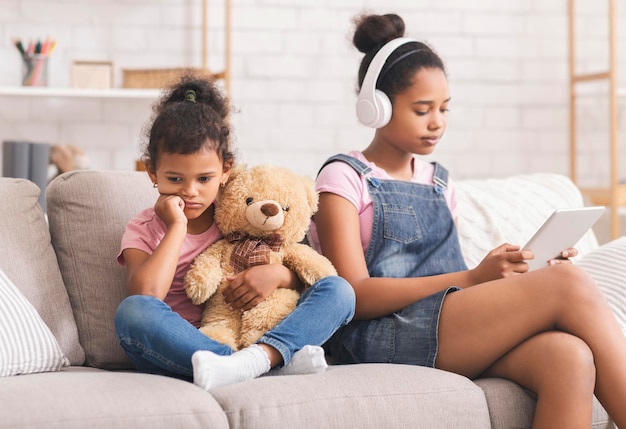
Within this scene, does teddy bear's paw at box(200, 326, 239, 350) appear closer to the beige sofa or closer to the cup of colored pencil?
the beige sofa

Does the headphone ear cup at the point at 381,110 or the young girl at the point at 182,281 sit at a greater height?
the headphone ear cup at the point at 381,110

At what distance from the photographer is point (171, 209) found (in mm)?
1756

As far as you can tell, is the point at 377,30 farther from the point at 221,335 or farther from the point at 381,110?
the point at 221,335

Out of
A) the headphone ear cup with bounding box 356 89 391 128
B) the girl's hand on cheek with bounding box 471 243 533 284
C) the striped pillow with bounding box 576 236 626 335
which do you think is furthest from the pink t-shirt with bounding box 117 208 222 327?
the striped pillow with bounding box 576 236 626 335

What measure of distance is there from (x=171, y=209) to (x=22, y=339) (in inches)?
14.3

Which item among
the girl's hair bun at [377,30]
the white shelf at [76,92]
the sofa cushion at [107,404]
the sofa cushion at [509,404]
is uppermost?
the girl's hair bun at [377,30]

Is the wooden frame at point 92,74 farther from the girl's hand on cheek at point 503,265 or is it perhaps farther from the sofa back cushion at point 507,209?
the girl's hand on cheek at point 503,265

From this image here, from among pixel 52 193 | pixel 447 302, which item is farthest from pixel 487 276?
pixel 52 193

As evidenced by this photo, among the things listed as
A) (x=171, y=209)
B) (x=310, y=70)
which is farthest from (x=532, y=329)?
(x=310, y=70)

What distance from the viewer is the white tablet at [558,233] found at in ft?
6.00

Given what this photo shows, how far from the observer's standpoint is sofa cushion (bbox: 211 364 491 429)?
1.51m

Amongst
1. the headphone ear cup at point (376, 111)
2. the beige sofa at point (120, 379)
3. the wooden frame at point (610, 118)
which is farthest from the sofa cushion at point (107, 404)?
the wooden frame at point (610, 118)

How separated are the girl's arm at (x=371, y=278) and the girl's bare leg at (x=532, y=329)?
7 cm

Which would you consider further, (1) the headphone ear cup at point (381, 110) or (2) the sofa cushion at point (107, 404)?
(1) the headphone ear cup at point (381, 110)
